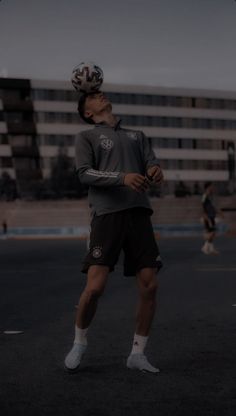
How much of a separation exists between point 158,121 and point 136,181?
82730 millimetres

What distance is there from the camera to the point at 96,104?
4.02m

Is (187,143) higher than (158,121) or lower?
lower

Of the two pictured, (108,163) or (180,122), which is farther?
(180,122)

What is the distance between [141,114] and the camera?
84000mm

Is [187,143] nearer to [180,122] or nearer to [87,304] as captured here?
[180,122]

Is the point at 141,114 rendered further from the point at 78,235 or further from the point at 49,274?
the point at 49,274

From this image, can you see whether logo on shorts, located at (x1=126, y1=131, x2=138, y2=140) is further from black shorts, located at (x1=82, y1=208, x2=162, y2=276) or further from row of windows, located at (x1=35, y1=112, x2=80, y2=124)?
row of windows, located at (x1=35, y1=112, x2=80, y2=124)

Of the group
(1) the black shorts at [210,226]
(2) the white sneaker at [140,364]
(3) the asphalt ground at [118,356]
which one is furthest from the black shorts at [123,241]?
(1) the black shorts at [210,226]

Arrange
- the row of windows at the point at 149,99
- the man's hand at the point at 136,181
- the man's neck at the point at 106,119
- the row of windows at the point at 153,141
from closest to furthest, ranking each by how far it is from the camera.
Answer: the man's hand at the point at 136,181, the man's neck at the point at 106,119, the row of windows at the point at 153,141, the row of windows at the point at 149,99

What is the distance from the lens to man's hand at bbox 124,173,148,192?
11.8ft

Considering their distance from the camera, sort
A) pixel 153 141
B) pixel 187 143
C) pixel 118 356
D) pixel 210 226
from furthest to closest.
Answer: pixel 187 143 < pixel 153 141 < pixel 210 226 < pixel 118 356

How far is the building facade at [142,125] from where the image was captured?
7775cm

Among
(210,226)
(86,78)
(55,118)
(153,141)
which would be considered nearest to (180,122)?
(153,141)

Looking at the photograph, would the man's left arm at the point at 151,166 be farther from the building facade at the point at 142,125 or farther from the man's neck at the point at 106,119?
the building facade at the point at 142,125
